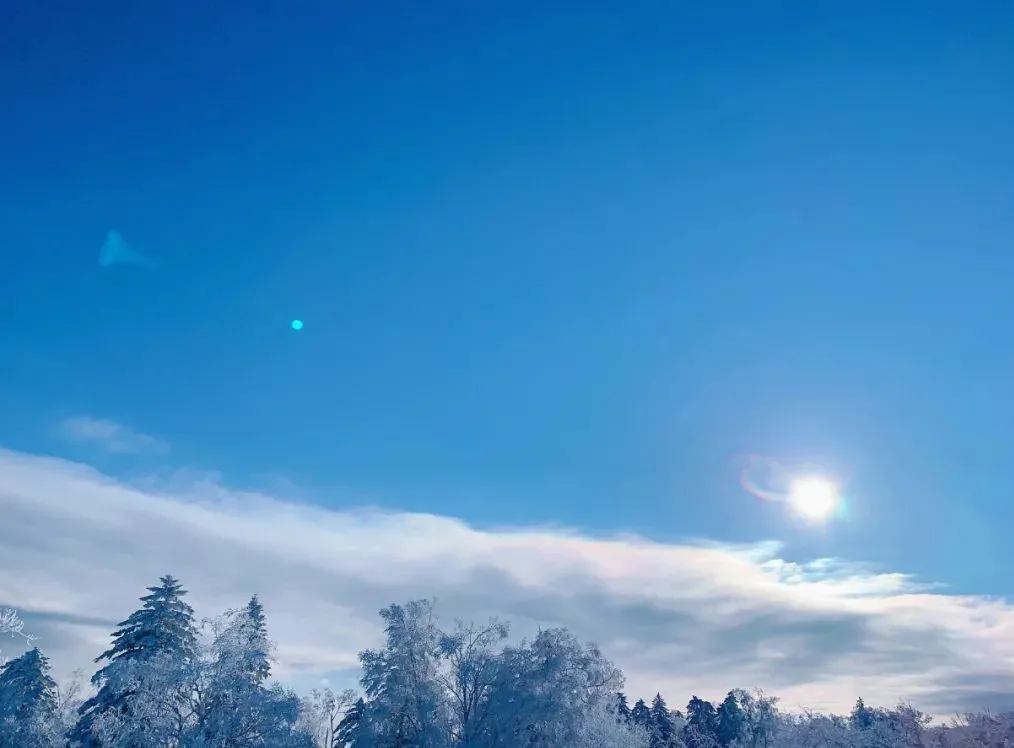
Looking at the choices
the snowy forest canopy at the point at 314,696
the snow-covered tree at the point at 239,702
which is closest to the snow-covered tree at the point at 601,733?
the snowy forest canopy at the point at 314,696

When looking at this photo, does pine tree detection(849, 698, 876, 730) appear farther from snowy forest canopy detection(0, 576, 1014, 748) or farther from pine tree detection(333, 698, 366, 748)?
pine tree detection(333, 698, 366, 748)

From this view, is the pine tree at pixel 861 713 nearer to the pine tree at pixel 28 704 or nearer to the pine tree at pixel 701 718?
the pine tree at pixel 701 718

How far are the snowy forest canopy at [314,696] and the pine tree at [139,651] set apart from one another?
0.27 ft

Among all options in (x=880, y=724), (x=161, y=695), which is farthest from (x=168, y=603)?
(x=880, y=724)

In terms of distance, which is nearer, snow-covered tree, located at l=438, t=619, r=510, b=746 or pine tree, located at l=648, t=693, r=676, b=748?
snow-covered tree, located at l=438, t=619, r=510, b=746

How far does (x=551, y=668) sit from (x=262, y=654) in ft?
Result: 65.2

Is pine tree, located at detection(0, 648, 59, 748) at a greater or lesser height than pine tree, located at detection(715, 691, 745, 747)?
lesser

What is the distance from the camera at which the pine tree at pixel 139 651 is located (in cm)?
4241

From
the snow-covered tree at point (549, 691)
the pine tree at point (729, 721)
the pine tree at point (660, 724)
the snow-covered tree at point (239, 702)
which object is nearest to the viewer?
the snow-covered tree at point (239, 702)

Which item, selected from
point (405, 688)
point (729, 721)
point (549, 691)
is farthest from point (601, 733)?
point (729, 721)

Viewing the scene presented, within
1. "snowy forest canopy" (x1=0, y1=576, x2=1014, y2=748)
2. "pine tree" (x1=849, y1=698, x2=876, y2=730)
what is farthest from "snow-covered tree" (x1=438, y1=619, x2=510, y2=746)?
"pine tree" (x1=849, y1=698, x2=876, y2=730)

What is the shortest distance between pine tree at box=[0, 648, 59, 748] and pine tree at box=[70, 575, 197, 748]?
7.56 metres

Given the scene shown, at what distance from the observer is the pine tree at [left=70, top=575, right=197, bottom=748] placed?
42406 millimetres

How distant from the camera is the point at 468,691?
5394cm
